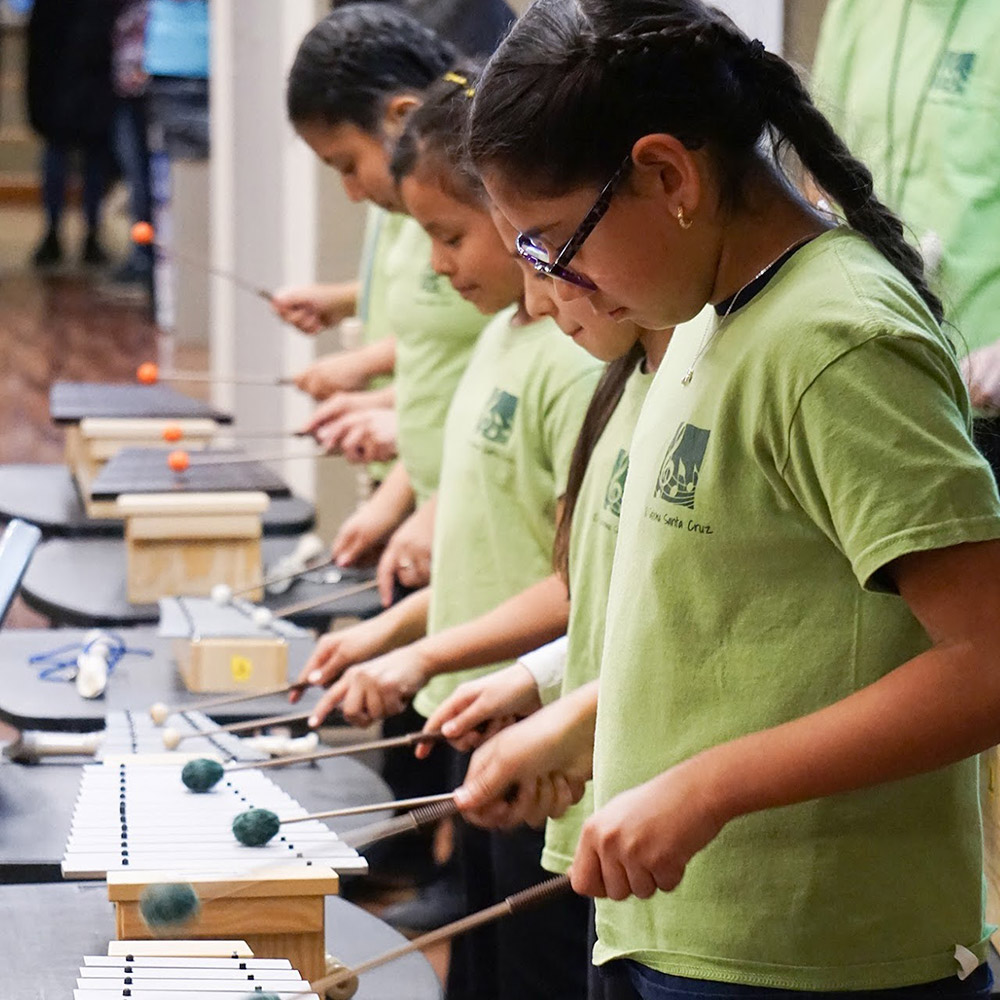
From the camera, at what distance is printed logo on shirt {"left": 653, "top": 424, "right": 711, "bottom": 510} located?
124cm

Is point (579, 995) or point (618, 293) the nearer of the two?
point (618, 293)

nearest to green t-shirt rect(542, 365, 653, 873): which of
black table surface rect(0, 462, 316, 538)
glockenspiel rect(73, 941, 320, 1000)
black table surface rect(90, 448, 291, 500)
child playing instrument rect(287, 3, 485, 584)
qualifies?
glockenspiel rect(73, 941, 320, 1000)

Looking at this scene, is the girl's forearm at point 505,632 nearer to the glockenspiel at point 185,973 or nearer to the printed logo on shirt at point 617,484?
the printed logo on shirt at point 617,484

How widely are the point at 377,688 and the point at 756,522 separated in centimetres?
91

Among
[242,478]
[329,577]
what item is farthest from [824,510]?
[242,478]

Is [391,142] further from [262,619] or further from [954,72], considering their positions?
[954,72]

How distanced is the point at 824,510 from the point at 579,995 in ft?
3.31

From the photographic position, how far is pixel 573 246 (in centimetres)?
125

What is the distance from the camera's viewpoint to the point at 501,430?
82.4 inches

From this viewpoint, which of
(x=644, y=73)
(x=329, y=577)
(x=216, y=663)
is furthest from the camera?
(x=329, y=577)

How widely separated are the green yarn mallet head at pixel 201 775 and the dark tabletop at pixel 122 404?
2.01 meters

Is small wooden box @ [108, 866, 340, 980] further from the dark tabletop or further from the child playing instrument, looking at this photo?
the dark tabletop

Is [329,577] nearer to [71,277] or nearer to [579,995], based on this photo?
[579,995]

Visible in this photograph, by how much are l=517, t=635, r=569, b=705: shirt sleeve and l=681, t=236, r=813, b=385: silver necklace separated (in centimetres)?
57
